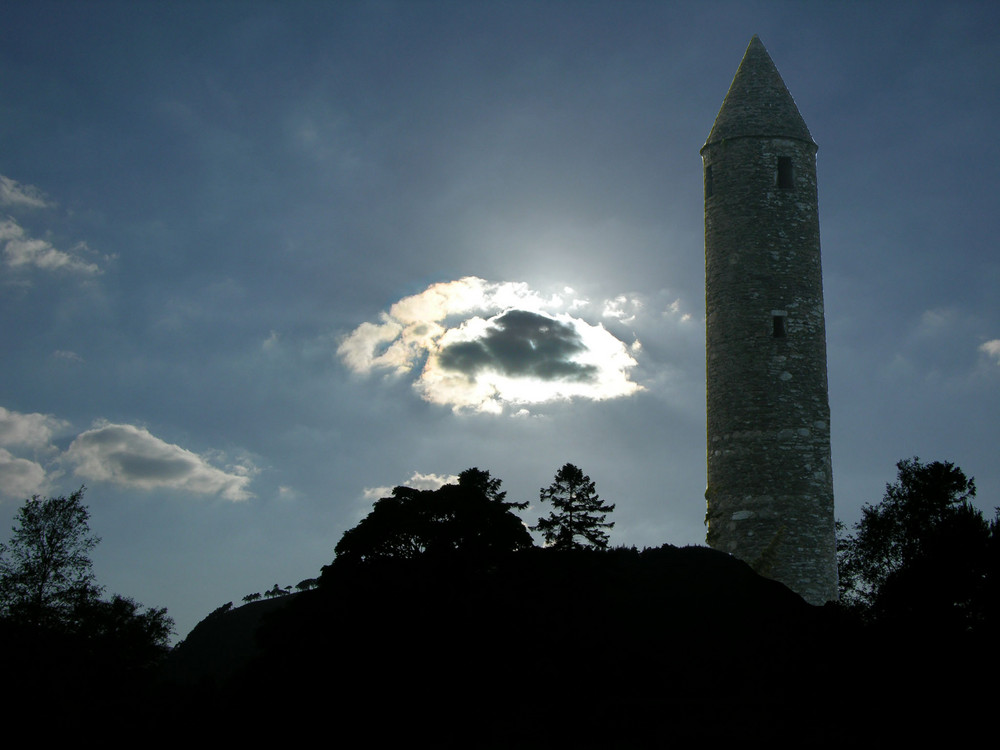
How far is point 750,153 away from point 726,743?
60.9 ft

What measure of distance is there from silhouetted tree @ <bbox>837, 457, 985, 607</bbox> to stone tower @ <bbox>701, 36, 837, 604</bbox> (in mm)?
9603

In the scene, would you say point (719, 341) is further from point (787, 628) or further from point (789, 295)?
point (787, 628)

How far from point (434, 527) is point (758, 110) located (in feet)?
54.1

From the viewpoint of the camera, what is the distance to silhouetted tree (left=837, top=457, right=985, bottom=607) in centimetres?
3706

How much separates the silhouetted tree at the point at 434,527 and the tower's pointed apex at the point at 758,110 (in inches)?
543

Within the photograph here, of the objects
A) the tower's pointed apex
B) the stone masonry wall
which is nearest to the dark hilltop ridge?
the stone masonry wall

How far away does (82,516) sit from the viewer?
38719 millimetres

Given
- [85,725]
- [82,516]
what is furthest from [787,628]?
[82,516]

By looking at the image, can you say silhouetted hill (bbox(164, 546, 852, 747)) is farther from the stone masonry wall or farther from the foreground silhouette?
the stone masonry wall

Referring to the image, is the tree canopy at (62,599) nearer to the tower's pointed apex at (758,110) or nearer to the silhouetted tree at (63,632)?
the silhouetted tree at (63,632)

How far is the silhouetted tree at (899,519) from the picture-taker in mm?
37062

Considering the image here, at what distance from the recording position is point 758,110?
31.3 meters

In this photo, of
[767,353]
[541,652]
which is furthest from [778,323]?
[541,652]

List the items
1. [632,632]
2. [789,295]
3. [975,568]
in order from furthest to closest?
[789,295], [975,568], [632,632]
